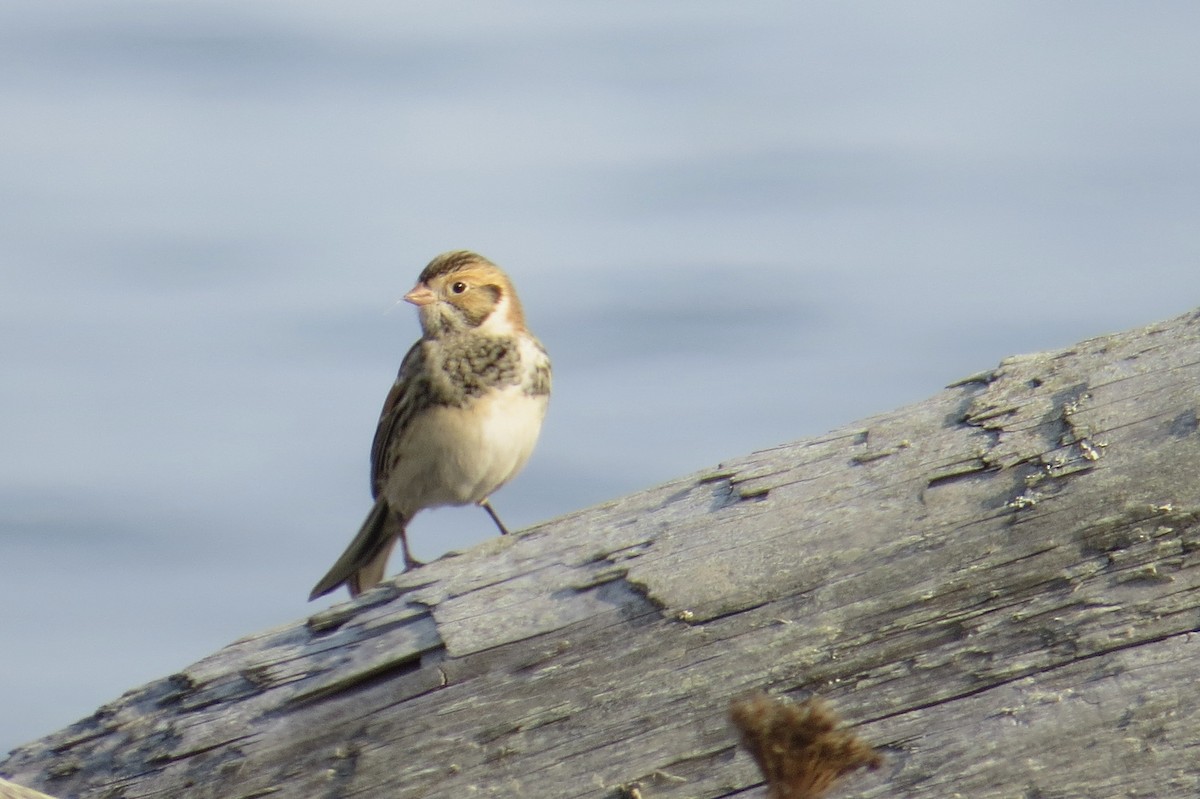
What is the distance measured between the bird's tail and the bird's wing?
260 mm

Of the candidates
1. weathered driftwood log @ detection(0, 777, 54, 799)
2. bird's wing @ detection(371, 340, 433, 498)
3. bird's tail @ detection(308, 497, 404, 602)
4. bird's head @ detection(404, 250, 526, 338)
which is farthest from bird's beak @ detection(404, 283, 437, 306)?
weathered driftwood log @ detection(0, 777, 54, 799)

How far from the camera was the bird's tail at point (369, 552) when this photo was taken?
19.6 feet

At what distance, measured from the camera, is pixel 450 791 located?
3.27m

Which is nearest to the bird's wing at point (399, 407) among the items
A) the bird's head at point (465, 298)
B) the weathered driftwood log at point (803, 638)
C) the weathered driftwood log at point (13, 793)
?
the bird's head at point (465, 298)

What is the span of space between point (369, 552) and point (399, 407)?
725mm

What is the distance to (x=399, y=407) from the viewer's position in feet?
22.7

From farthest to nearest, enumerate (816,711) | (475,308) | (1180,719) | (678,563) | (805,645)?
(475,308), (678,563), (805,645), (1180,719), (816,711)

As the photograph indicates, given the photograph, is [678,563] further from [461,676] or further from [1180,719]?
[1180,719]

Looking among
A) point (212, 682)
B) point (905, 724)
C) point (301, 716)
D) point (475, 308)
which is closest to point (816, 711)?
point (905, 724)

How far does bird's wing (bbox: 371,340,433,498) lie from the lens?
684 centimetres

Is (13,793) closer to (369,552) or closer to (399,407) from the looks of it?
(369,552)

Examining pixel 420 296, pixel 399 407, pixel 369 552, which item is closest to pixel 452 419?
pixel 399 407

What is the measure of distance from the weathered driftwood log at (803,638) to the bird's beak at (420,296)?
3.63 meters

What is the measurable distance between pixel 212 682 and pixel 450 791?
25.7 inches
